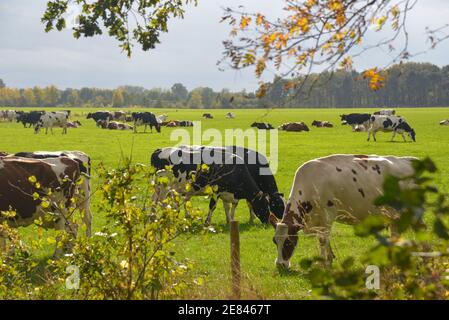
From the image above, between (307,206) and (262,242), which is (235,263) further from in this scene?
(262,242)

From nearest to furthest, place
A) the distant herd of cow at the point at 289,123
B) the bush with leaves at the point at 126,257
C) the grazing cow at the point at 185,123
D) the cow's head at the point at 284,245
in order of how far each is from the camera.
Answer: the bush with leaves at the point at 126,257 → the cow's head at the point at 284,245 → the distant herd of cow at the point at 289,123 → the grazing cow at the point at 185,123

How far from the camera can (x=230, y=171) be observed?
1384 cm

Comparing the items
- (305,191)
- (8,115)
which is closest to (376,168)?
(305,191)

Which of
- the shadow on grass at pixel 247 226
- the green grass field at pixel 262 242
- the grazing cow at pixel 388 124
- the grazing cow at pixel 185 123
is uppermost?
the grazing cow at pixel 388 124

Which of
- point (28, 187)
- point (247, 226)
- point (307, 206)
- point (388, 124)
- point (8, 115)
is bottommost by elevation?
point (247, 226)

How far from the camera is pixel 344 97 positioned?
181625mm

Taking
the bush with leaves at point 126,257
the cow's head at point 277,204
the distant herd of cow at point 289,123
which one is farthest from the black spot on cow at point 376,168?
the distant herd of cow at point 289,123

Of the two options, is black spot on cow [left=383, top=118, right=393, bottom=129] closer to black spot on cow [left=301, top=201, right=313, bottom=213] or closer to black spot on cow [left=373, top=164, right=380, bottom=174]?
black spot on cow [left=373, top=164, right=380, bottom=174]

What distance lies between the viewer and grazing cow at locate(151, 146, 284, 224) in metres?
13.8

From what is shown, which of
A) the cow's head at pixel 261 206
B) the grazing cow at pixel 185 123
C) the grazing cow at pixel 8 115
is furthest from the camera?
the grazing cow at pixel 8 115

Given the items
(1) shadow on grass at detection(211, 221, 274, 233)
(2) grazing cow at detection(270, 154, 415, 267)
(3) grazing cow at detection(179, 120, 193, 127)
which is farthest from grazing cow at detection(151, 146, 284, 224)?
(3) grazing cow at detection(179, 120, 193, 127)

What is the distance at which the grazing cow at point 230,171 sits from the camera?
45.3ft

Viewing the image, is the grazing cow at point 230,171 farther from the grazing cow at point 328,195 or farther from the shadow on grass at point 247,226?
the grazing cow at point 328,195
